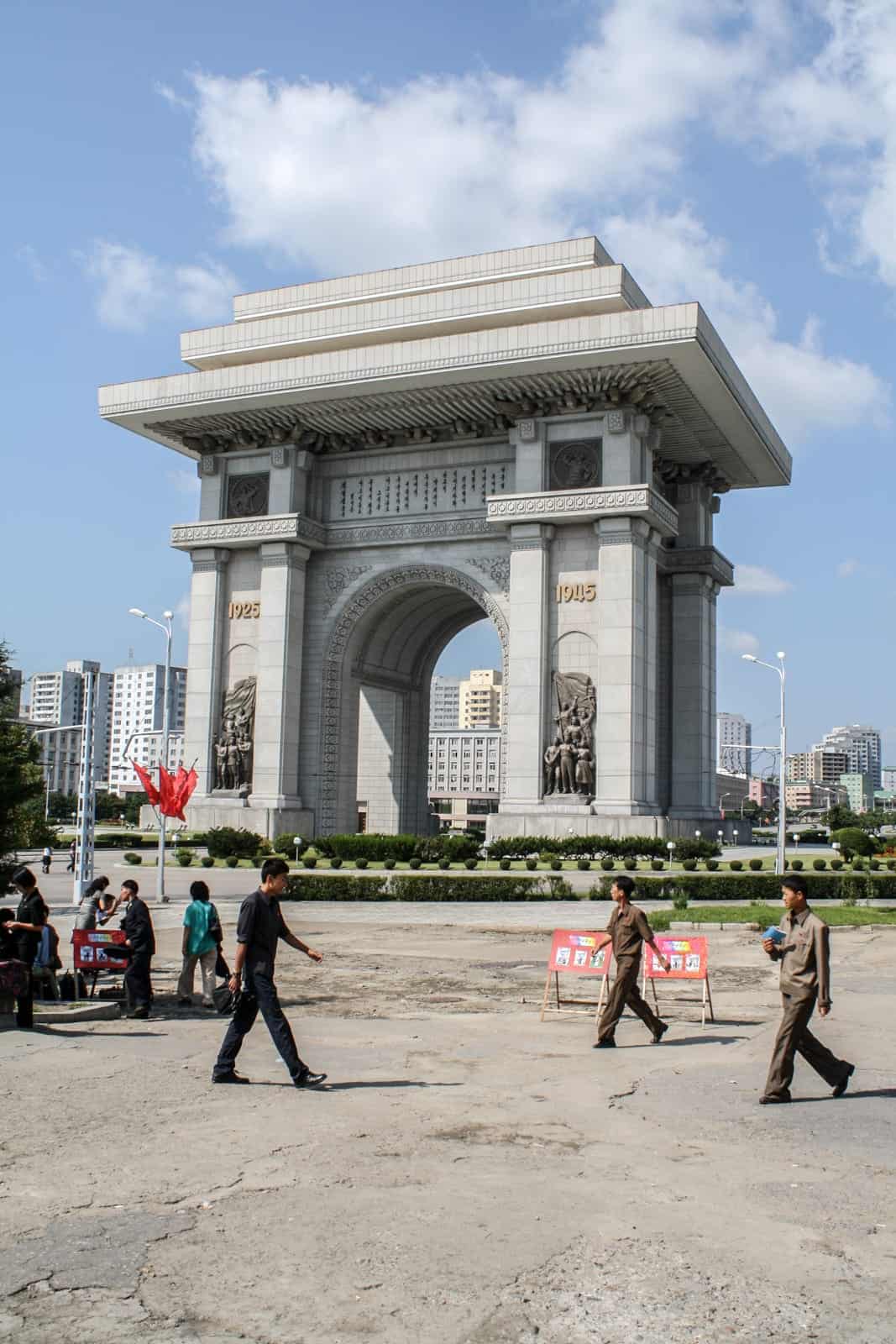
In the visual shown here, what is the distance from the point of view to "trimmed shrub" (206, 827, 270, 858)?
117ft

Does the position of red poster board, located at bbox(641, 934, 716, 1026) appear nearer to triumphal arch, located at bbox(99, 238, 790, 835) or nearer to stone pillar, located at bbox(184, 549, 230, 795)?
triumphal arch, located at bbox(99, 238, 790, 835)

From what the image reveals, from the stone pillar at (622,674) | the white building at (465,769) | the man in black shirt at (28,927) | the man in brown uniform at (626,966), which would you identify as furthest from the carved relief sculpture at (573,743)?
the white building at (465,769)

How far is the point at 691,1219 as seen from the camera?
6.21m

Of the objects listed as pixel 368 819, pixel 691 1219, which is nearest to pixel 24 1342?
pixel 691 1219

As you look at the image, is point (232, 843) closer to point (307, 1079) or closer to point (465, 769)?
point (307, 1079)

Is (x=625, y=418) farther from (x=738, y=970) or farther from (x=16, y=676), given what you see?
(x=738, y=970)

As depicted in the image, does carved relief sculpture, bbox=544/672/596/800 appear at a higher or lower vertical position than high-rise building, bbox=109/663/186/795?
lower

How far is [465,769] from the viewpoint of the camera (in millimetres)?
127875

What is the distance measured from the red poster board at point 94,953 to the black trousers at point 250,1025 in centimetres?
384

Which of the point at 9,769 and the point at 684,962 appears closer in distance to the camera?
the point at 684,962

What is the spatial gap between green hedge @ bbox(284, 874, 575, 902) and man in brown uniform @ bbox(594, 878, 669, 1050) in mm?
15006

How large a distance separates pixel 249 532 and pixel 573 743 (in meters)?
13.4

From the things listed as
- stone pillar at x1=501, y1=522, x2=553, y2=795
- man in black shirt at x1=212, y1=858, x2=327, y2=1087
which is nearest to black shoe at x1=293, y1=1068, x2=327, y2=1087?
man in black shirt at x1=212, y1=858, x2=327, y2=1087

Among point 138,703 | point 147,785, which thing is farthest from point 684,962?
point 138,703
